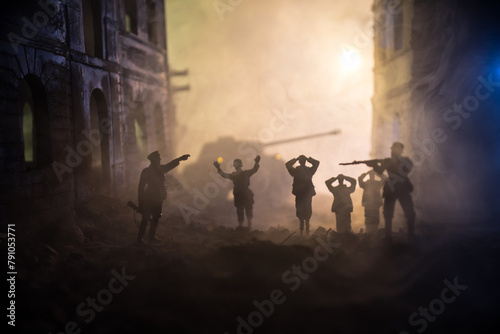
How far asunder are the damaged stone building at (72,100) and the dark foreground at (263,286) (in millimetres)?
1254

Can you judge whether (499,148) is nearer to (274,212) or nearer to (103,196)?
(274,212)

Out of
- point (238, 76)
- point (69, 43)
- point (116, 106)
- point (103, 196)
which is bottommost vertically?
point (103, 196)

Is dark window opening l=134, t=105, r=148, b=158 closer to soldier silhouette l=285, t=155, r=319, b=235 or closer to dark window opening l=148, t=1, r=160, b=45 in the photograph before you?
dark window opening l=148, t=1, r=160, b=45

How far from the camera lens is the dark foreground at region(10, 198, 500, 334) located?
495 cm

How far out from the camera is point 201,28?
24.9m

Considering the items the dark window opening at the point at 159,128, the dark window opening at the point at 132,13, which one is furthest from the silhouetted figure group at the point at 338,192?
the dark window opening at the point at 132,13

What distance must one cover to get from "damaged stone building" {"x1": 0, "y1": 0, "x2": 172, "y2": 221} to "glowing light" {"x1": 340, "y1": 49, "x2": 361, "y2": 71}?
15.3 m

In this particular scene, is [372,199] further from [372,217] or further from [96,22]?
[96,22]

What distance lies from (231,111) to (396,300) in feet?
62.1

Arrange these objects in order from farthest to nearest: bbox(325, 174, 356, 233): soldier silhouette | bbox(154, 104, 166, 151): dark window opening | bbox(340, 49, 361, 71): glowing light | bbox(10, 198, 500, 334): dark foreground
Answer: bbox(340, 49, 361, 71): glowing light → bbox(154, 104, 166, 151): dark window opening → bbox(325, 174, 356, 233): soldier silhouette → bbox(10, 198, 500, 334): dark foreground

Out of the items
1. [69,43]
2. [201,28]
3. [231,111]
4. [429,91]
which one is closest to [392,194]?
[429,91]

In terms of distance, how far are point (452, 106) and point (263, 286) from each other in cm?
824

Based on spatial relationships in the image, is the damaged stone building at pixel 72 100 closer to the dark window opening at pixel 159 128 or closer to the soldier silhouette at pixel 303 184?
the dark window opening at pixel 159 128

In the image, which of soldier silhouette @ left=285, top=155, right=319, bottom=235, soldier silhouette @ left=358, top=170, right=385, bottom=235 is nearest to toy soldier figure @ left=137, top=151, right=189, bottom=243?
soldier silhouette @ left=285, top=155, right=319, bottom=235
